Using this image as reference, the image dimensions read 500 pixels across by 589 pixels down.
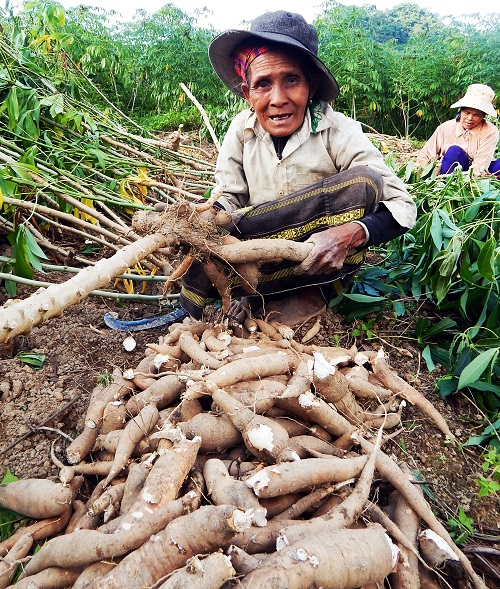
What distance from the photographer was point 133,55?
782 cm

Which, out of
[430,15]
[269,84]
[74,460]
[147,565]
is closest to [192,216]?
[269,84]

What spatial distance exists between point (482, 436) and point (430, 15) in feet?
70.2

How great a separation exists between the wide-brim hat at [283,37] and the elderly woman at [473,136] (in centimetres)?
219

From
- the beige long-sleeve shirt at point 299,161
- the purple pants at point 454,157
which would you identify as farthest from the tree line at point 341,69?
the beige long-sleeve shirt at point 299,161

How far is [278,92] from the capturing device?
64.7 inches

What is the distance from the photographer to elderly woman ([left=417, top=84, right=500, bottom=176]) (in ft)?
11.7

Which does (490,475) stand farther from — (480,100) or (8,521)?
(480,100)

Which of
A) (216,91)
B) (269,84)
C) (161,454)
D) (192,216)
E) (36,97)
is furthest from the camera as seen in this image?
(216,91)

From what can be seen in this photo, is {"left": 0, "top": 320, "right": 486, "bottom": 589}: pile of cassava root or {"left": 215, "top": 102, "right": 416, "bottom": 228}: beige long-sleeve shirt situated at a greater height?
{"left": 215, "top": 102, "right": 416, "bottom": 228}: beige long-sleeve shirt

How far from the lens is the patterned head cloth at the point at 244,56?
5.39ft

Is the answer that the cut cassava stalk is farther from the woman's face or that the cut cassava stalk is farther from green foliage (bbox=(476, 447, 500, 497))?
green foliage (bbox=(476, 447, 500, 497))

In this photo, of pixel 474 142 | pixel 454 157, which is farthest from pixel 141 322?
pixel 474 142

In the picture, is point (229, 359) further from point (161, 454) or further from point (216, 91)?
point (216, 91)

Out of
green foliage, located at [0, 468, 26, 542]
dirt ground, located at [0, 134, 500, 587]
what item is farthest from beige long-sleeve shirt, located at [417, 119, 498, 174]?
green foliage, located at [0, 468, 26, 542]
